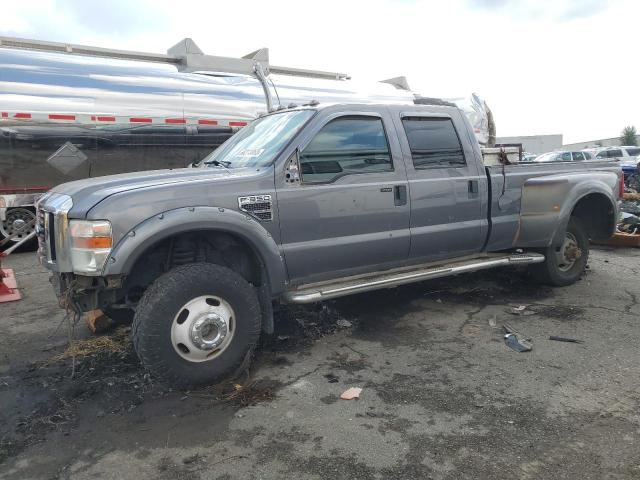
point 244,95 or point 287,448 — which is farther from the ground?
point 244,95

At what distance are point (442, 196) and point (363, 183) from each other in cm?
92

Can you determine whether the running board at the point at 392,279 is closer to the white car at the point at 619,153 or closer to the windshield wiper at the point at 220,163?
the windshield wiper at the point at 220,163

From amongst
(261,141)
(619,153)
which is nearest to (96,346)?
(261,141)

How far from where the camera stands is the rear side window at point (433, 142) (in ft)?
16.1

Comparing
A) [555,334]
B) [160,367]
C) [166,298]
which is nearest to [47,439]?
[160,367]

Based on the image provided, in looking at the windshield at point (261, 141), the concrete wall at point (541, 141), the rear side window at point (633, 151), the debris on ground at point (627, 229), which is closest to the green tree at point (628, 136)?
the concrete wall at point (541, 141)

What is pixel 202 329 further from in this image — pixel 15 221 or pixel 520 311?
pixel 15 221

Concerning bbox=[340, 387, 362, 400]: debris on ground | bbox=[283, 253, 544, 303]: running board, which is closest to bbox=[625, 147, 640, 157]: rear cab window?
bbox=[283, 253, 544, 303]: running board

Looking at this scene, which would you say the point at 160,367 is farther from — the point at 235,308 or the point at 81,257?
the point at 81,257

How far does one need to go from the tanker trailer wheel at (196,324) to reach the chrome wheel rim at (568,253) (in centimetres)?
389

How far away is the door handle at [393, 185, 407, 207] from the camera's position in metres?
4.63

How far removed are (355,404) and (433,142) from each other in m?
2.71

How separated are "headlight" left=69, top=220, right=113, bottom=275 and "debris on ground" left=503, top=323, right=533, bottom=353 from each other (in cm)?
323

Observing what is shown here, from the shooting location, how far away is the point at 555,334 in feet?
15.3
